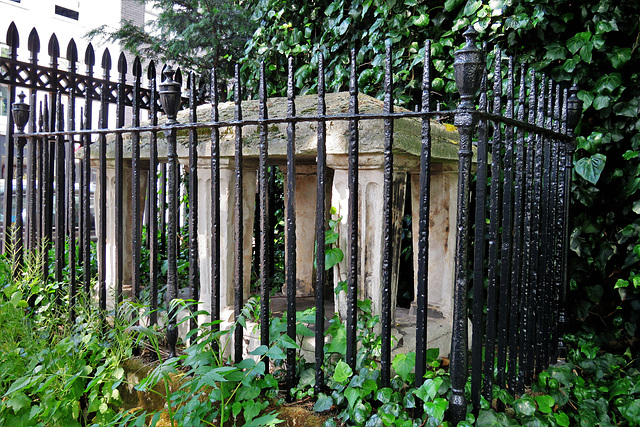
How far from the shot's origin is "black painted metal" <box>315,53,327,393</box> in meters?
2.07

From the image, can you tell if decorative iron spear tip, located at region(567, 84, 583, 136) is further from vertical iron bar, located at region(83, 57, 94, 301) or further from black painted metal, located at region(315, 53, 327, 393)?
vertical iron bar, located at region(83, 57, 94, 301)

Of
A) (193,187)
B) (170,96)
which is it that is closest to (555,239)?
(193,187)

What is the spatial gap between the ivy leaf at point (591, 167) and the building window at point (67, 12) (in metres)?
22.3

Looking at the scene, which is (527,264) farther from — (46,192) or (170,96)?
(46,192)

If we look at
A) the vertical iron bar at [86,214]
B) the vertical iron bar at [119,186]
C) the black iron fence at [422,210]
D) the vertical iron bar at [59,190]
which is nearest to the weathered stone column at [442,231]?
the black iron fence at [422,210]

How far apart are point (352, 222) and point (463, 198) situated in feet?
1.66

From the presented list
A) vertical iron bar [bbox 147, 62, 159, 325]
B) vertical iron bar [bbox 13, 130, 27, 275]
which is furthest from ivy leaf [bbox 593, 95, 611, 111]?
vertical iron bar [bbox 13, 130, 27, 275]

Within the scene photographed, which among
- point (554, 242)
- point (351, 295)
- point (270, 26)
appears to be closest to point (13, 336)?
point (351, 295)

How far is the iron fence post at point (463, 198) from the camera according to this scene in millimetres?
1834

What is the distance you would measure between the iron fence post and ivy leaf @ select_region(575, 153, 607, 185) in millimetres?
1849

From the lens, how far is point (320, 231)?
7.05 feet

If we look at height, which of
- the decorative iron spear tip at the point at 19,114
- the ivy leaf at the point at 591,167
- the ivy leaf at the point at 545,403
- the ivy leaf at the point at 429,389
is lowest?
the ivy leaf at the point at 545,403

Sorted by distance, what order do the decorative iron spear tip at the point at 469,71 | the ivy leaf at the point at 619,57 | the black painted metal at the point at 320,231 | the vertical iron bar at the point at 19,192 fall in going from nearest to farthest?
the decorative iron spear tip at the point at 469,71, the black painted metal at the point at 320,231, the ivy leaf at the point at 619,57, the vertical iron bar at the point at 19,192

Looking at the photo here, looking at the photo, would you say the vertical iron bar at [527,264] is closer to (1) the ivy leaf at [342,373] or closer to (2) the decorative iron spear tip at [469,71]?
(2) the decorative iron spear tip at [469,71]
